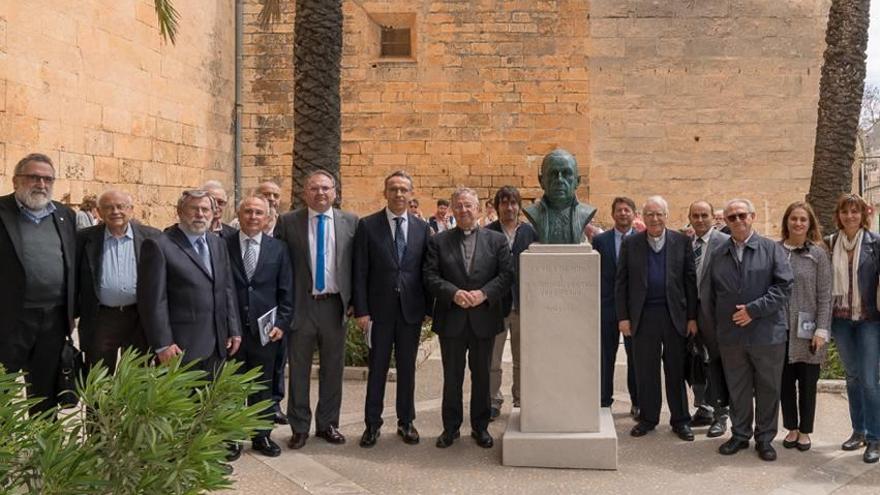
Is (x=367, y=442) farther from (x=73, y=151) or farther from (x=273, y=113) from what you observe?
(x=273, y=113)

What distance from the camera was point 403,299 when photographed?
5457mm

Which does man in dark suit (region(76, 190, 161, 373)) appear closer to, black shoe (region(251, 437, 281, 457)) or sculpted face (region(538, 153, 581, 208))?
black shoe (region(251, 437, 281, 457))

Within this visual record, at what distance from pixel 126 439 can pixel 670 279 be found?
3885 mm

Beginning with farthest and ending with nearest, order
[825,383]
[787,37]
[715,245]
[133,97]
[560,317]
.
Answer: [787,37] < [133,97] < [825,383] < [715,245] < [560,317]

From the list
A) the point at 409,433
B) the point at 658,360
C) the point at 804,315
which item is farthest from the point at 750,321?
the point at 409,433

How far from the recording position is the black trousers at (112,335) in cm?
488

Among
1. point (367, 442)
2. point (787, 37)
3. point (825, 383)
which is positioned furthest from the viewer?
point (787, 37)

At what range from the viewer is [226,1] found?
49.7 feet

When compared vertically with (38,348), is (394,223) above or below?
above

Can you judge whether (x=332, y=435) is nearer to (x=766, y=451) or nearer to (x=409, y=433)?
(x=409, y=433)

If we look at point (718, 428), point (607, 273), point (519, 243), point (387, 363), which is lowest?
point (718, 428)

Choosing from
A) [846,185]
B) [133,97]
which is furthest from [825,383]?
[133,97]

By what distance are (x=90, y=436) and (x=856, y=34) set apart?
9.31 metres

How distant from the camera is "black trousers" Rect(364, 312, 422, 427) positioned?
18.1 feet
